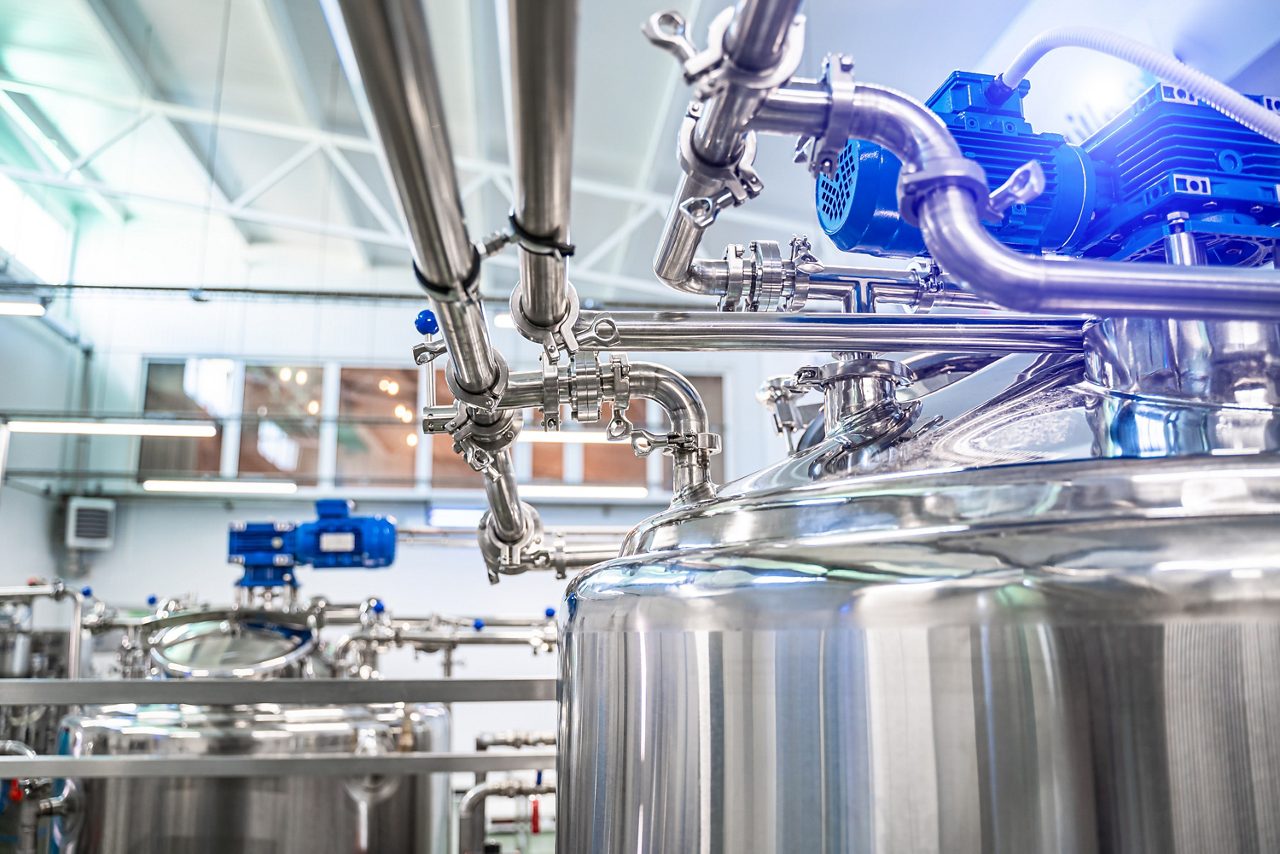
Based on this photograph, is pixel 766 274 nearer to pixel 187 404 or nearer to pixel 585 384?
pixel 585 384

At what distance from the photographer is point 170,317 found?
772cm

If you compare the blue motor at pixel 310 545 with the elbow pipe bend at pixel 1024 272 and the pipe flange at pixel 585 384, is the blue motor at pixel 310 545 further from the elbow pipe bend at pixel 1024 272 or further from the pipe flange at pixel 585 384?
the elbow pipe bend at pixel 1024 272

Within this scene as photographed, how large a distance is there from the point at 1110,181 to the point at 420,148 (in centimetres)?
73

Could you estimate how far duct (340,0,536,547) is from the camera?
0.33m

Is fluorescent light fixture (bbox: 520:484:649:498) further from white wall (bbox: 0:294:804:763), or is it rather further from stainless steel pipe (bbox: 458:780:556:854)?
stainless steel pipe (bbox: 458:780:556:854)

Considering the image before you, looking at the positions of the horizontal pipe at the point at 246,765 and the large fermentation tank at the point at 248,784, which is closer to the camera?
the horizontal pipe at the point at 246,765

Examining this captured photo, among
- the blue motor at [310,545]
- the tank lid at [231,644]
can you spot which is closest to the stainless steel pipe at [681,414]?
the tank lid at [231,644]

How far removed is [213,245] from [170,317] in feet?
2.63

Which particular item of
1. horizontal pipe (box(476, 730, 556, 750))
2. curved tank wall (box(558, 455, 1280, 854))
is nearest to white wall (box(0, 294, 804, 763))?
horizontal pipe (box(476, 730, 556, 750))

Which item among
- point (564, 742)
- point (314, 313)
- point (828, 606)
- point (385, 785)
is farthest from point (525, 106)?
point (314, 313)

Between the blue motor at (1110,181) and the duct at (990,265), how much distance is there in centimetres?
23

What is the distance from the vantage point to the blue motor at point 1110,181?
777mm

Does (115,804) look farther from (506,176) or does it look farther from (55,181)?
(55,181)

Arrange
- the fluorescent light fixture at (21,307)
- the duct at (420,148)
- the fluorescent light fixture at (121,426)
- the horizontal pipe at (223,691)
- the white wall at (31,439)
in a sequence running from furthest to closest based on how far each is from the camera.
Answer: the white wall at (31,439) < the fluorescent light fixture at (121,426) < the fluorescent light fixture at (21,307) < the horizontal pipe at (223,691) < the duct at (420,148)
